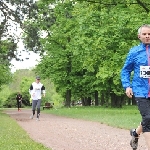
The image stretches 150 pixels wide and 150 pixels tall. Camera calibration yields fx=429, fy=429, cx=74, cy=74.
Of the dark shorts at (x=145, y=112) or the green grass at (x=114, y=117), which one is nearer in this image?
the dark shorts at (x=145, y=112)

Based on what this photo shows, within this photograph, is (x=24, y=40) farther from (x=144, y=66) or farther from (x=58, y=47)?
(x=144, y=66)

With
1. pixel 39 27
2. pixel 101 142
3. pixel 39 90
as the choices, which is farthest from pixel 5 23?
pixel 101 142

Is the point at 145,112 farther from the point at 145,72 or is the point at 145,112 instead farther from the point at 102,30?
the point at 102,30

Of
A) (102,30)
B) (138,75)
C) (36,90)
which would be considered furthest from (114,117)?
(138,75)

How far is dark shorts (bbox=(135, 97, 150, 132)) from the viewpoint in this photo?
21.1 ft

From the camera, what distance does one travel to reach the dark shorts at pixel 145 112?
6441 mm

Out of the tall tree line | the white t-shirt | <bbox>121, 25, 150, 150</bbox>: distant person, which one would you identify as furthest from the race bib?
the tall tree line

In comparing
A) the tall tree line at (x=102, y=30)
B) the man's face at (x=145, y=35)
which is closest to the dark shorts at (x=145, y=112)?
the man's face at (x=145, y=35)

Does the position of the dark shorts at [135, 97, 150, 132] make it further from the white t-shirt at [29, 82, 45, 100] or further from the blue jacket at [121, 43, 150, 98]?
the white t-shirt at [29, 82, 45, 100]

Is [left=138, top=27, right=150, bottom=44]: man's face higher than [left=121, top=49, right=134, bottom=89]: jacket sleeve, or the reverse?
[left=138, top=27, right=150, bottom=44]: man's face

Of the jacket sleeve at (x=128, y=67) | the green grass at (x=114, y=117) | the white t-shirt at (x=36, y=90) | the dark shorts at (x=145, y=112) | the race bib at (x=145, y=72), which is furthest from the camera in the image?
the white t-shirt at (x=36, y=90)

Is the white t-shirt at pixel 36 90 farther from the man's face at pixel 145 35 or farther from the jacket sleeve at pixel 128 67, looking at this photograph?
the man's face at pixel 145 35

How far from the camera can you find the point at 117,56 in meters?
27.5

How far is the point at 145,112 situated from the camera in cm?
650
